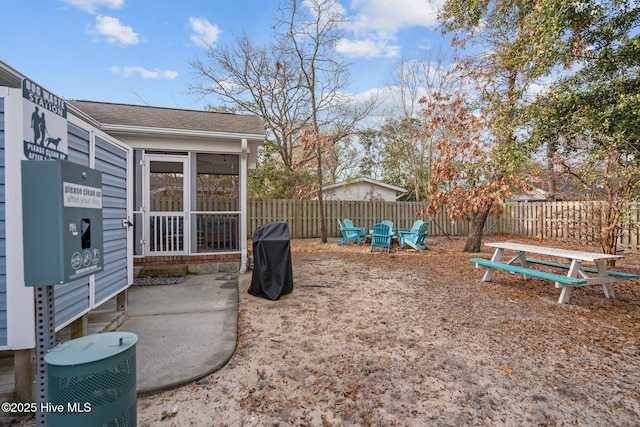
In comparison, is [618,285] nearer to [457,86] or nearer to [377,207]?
[457,86]

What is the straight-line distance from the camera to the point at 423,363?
2918mm

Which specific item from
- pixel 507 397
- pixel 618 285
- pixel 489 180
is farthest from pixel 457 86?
pixel 507 397

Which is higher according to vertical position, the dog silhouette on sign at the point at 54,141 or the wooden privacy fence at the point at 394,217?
the dog silhouette on sign at the point at 54,141

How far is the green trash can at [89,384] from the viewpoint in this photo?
146 centimetres

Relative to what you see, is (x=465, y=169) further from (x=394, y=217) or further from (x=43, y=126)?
(x=43, y=126)

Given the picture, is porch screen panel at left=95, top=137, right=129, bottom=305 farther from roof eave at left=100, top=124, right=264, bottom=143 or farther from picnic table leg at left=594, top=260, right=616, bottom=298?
picnic table leg at left=594, top=260, right=616, bottom=298

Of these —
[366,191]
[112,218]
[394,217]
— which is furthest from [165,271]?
[366,191]

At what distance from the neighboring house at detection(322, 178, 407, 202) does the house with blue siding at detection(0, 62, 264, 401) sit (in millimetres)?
10879

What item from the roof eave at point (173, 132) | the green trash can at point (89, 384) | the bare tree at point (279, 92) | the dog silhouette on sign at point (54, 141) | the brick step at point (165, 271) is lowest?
the brick step at point (165, 271)

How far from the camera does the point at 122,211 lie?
3.79m

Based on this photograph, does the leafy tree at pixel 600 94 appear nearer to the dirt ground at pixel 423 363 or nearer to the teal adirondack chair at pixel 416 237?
the dirt ground at pixel 423 363

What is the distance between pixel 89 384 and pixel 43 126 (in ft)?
5.27

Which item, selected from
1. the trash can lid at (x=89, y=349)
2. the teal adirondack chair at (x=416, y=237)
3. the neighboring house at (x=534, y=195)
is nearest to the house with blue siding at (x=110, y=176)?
the trash can lid at (x=89, y=349)

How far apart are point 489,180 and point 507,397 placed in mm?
7724
